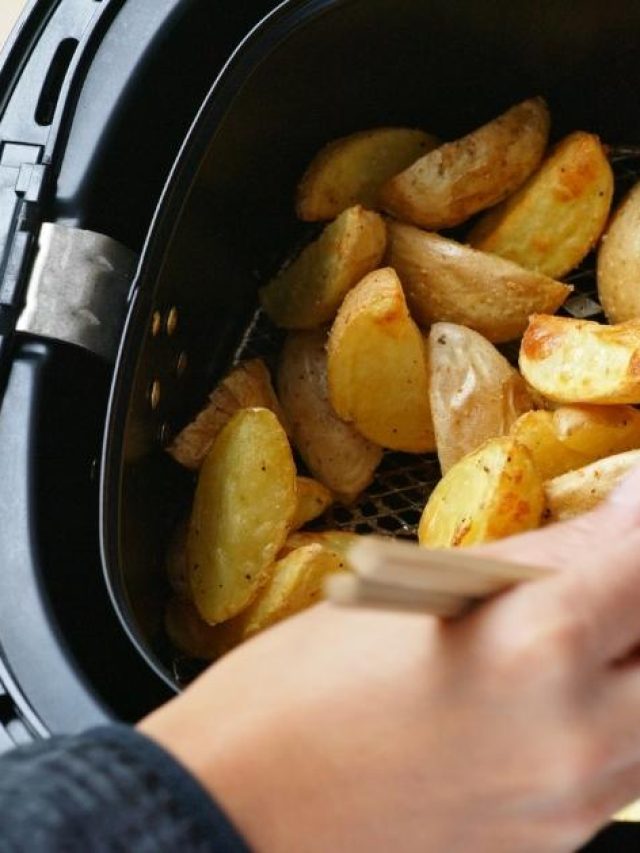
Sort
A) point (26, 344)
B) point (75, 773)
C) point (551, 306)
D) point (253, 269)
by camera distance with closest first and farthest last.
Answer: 1. point (75, 773)
2. point (26, 344)
3. point (551, 306)
4. point (253, 269)

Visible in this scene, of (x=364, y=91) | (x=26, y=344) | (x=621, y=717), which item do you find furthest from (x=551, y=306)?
(x=621, y=717)

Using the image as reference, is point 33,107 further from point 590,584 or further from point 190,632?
point 590,584

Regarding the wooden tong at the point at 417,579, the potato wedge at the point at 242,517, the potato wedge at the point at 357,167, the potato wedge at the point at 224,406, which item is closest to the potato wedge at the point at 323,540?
the potato wedge at the point at 242,517

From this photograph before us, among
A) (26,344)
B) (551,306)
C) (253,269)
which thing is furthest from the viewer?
(253,269)

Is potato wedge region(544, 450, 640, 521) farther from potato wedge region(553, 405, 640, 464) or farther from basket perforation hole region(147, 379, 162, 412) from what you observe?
basket perforation hole region(147, 379, 162, 412)

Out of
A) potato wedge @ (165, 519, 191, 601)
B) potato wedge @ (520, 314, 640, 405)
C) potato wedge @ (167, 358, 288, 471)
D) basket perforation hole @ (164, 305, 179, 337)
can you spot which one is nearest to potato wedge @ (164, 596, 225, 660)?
potato wedge @ (165, 519, 191, 601)

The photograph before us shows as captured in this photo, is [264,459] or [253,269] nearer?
[264,459]

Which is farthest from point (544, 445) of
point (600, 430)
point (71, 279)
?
point (71, 279)

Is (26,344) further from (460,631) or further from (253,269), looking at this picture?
(460,631)
